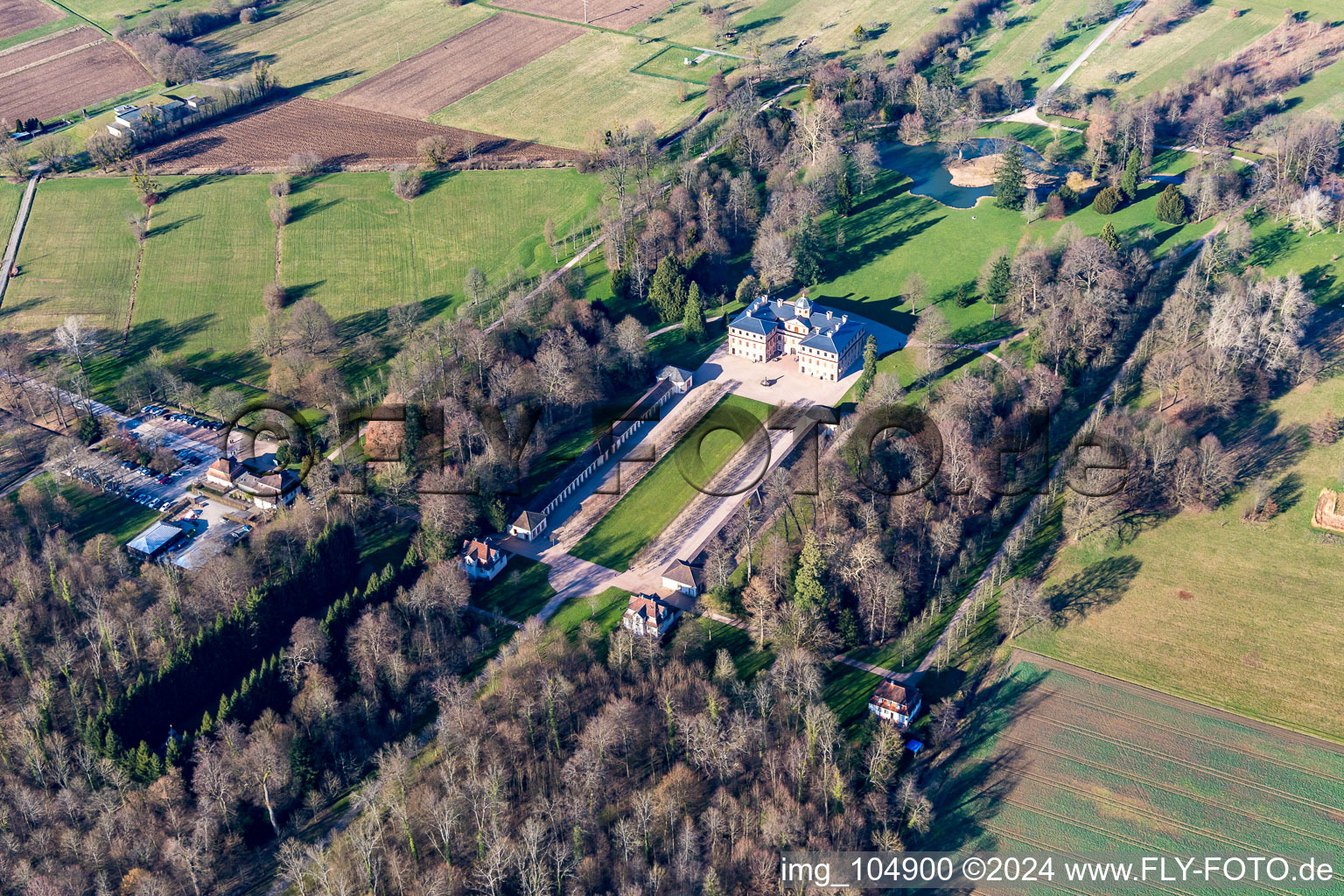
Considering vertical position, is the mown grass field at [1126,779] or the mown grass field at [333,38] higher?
the mown grass field at [333,38]

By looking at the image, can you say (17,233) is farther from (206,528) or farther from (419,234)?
(206,528)

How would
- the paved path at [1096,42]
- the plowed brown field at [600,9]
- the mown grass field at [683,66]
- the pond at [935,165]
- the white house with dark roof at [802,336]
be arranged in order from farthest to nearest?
the plowed brown field at [600,9], the mown grass field at [683,66], the paved path at [1096,42], the pond at [935,165], the white house with dark roof at [802,336]

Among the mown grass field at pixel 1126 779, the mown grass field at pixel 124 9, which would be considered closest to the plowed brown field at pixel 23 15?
the mown grass field at pixel 124 9

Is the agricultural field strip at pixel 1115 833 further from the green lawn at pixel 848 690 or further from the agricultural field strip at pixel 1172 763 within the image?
the green lawn at pixel 848 690

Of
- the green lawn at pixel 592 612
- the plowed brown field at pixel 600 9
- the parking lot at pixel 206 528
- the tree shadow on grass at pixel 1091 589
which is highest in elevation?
the plowed brown field at pixel 600 9

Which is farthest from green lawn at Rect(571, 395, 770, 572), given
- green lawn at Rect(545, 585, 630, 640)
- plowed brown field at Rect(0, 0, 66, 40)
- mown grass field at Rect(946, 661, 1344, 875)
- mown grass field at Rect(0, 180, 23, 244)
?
plowed brown field at Rect(0, 0, 66, 40)

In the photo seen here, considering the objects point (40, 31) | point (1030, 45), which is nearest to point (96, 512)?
point (40, 31)
